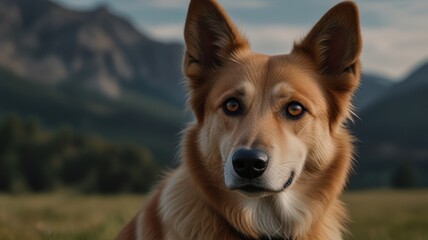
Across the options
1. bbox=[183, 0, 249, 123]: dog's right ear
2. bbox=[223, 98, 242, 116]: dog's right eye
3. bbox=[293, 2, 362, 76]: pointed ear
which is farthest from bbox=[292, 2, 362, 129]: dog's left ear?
bbox=[223, 98, 242, 116]: dog's right eye

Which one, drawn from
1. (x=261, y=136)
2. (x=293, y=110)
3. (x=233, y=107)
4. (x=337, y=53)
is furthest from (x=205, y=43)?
(x=261, y=136)

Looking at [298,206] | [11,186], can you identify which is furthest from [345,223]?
[11,186]

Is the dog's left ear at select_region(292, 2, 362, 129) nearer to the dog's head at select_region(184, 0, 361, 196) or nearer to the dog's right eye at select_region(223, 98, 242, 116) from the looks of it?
the dog's head at select_region(184, 0, 361, 196)

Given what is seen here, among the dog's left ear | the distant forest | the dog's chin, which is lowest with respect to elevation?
the distant forest

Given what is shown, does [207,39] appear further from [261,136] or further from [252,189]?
[252,189]

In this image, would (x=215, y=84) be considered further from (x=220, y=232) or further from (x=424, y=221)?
(x=424, y=221)

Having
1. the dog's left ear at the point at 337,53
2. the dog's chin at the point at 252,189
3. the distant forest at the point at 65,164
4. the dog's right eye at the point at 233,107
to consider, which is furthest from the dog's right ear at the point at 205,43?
the distant forest at the point at 65,164
